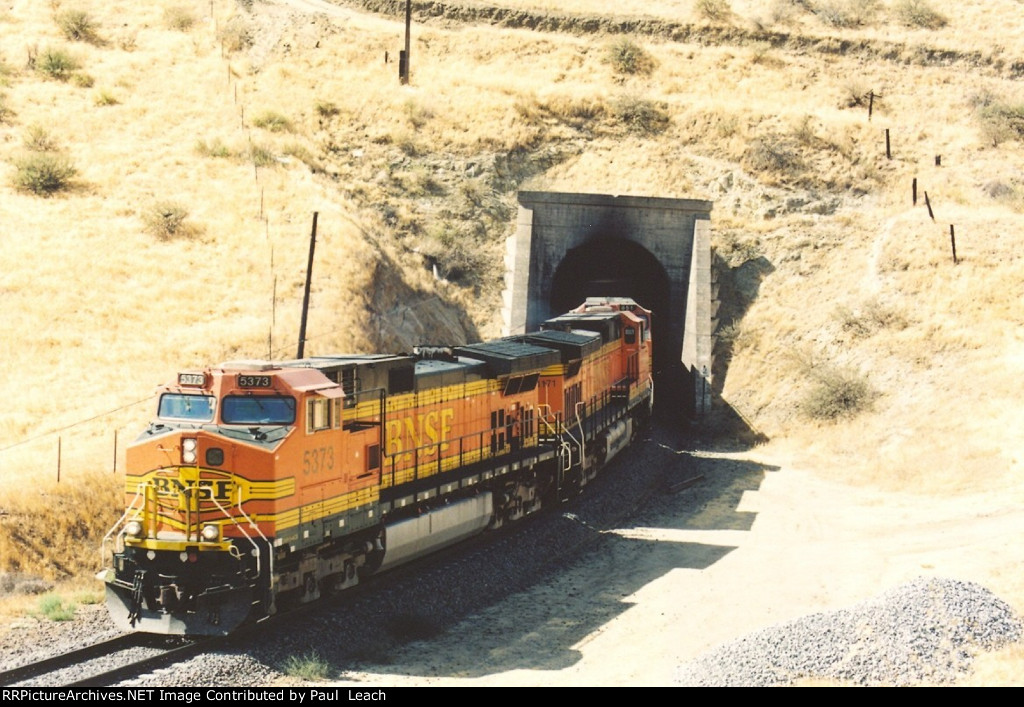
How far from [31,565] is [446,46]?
47207 mm

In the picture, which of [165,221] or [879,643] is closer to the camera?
[879,643]

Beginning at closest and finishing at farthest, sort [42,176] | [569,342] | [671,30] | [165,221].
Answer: [569,342], [165,221], [42,176], [671,30]

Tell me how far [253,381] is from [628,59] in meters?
48.8

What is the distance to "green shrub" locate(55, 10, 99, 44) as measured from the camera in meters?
Answer: 53.7

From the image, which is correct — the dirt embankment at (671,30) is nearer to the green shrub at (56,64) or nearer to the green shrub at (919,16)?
the green shrub at (919,16)

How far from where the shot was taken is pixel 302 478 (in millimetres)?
14391

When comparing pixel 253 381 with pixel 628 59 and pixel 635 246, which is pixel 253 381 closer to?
pixel 635 246

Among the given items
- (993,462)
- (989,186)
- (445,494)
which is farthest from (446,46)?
(445,494)

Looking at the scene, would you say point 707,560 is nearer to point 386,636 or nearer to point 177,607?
point 386,636

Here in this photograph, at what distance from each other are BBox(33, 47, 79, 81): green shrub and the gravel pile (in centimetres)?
4460

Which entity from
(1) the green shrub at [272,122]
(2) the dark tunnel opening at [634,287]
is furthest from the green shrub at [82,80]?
(2) the dark tunnel opening at [634,287]

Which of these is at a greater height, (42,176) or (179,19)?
(179,19)

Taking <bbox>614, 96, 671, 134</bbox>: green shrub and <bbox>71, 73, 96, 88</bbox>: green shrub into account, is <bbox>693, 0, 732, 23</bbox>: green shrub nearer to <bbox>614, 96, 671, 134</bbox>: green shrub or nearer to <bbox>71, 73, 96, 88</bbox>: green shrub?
<bbox>614, 96, 671, 134</bbox>: green shrub

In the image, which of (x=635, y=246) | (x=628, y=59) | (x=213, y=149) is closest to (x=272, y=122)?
(x=213, y=149)
